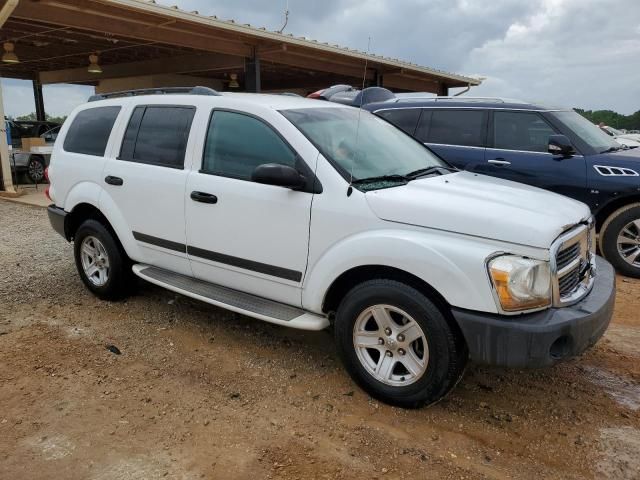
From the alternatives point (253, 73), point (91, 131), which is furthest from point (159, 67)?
point (91, 131)

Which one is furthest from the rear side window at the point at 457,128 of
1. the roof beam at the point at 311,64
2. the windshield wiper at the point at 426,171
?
the roof beam at the point at 311,64

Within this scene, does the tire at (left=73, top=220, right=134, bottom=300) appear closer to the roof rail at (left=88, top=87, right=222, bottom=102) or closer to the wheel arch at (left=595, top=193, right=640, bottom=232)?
the roof rail at (left=88, top=87, right=222, bottom=102)

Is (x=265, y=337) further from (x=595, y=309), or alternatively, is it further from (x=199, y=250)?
(x=595, y=309)

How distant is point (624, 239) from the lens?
591 cm

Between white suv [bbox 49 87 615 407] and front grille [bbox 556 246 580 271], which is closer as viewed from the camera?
white suv [bbox 49 87 615 407]

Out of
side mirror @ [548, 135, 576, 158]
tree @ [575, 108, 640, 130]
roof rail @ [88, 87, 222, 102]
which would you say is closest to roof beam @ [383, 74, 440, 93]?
side mirror @ [548, 135, 576, 158]

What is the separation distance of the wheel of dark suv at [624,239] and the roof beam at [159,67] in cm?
1034

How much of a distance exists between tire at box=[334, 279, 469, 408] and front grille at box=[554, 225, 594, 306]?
63 centimetres

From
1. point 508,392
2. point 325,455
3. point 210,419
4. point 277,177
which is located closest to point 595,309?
point 508,392

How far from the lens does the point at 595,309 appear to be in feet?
9.52

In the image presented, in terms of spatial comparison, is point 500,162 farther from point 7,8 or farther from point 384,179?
point 7,8

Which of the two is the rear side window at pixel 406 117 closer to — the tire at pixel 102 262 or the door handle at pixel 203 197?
the door handle at pixel 203 197

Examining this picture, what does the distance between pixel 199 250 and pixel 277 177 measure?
107 cm

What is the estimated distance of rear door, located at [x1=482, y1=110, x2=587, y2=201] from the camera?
5973 mm
